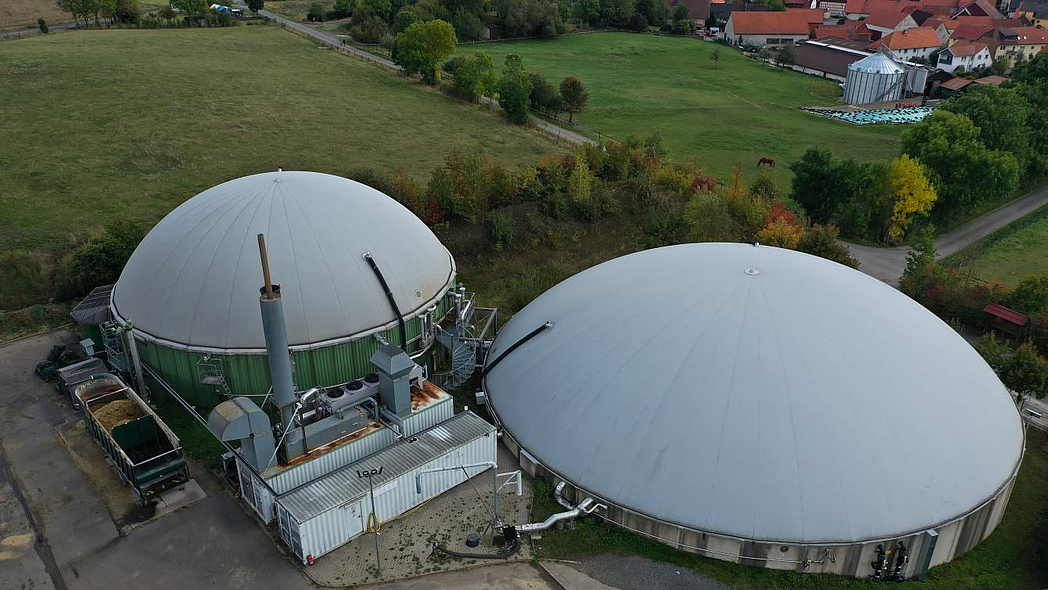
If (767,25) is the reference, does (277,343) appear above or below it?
below

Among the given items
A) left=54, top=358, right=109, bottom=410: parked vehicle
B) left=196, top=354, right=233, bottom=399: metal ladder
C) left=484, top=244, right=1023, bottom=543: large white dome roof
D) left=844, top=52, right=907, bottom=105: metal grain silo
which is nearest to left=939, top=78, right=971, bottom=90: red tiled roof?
left=844, top=52, right=907, bottom=105: metal grain silo

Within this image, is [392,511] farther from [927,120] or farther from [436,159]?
[927,120]

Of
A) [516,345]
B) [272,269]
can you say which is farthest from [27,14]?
[516,345]

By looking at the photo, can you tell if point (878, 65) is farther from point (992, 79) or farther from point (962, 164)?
point (962, 164)

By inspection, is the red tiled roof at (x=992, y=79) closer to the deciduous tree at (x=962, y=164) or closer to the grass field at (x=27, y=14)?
the deciduous tree at (x=962, y=164)

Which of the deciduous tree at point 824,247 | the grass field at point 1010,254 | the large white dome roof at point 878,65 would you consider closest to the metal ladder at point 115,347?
the deciduous tree at point 824,247

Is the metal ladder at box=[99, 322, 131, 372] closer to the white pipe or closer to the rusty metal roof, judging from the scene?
the rusty metal roof
